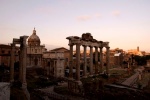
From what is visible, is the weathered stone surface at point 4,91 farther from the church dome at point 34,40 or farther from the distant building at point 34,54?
the church dome at point 34,40

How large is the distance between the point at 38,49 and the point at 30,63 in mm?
4966

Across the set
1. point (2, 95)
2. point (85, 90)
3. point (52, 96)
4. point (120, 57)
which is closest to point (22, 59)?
point (52, 96)

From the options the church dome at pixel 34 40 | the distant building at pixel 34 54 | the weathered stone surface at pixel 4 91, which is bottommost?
the weathered stone surface at pixel 4 91

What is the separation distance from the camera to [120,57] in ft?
364

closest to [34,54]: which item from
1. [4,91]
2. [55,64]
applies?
[55,64]

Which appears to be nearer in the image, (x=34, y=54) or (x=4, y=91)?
(x=4, y=91)

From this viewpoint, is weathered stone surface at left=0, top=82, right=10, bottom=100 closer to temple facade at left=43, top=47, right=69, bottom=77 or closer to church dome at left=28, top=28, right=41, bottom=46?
temple facade at left=43, top=47, right=69, bottom=77

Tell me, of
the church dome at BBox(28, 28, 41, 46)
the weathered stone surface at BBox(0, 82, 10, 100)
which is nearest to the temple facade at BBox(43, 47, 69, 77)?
the church dome at BBox(28, 28, 41, 46)

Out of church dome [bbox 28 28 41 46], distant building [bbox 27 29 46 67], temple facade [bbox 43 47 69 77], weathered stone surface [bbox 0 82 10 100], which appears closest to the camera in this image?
weathered stone surface [bbox 0 82 10 100]

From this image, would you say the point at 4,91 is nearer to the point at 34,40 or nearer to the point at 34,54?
the point at 34,54

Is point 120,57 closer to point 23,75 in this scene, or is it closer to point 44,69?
point 44,69

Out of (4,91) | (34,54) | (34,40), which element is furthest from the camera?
(34,40)

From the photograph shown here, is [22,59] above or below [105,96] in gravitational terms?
above

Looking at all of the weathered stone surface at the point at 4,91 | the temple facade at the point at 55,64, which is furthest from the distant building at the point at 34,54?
the weathered stone surface at the point at 4,91
